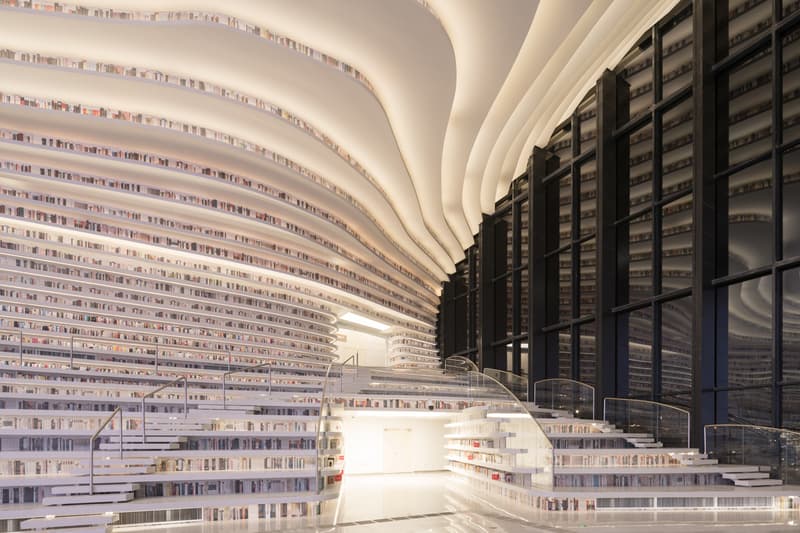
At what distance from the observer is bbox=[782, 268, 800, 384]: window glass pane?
9.04 m

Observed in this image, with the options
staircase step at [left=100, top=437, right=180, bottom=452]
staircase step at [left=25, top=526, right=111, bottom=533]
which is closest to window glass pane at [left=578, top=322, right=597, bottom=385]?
staircase step at [left=100, top=437, right=180, bottom=452]

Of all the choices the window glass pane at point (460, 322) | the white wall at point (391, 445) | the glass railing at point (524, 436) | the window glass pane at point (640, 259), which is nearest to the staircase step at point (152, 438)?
the glass railing at point (524, 436)

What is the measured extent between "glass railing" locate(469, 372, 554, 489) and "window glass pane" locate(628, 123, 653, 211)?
3.68 metres

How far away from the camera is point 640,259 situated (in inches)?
507

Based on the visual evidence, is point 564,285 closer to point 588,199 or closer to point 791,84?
point 588,199

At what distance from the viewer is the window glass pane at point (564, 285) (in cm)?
1491

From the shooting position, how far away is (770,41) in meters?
9.05

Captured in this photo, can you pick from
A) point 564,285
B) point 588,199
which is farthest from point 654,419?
point 564,285

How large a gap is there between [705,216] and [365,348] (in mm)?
15815

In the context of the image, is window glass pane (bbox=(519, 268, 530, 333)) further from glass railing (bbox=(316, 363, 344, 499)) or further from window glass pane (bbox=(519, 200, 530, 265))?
glass railing (bbox=(316, 363, 344, 499))

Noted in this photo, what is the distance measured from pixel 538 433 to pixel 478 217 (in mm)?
10659

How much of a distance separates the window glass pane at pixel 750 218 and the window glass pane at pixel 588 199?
11.0 feet

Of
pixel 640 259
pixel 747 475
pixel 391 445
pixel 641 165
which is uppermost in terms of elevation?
pixel 641 165

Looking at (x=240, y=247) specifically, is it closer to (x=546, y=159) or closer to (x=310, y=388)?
(x=310, y=388)
